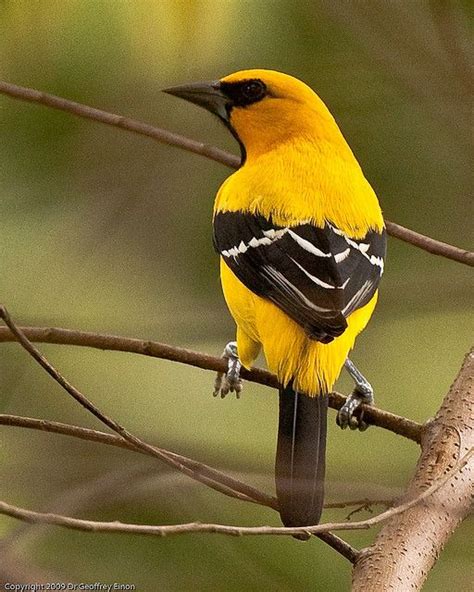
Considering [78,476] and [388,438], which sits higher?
[78,476]

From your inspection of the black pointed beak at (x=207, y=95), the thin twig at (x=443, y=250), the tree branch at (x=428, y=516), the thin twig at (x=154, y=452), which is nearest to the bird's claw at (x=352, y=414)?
the tree branch at (x=428, y=516)

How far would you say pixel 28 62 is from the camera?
179 cm

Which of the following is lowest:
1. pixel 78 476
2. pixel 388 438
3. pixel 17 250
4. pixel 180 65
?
pixel 388 438

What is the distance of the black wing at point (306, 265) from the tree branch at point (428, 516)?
0.84 ft

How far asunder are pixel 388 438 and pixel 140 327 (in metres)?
0.83

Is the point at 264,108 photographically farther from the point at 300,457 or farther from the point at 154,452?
the point at 154,452

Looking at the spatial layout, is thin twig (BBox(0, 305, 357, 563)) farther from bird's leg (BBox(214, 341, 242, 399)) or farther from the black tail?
bird's leg (BBox(214, 341, 242, 399))

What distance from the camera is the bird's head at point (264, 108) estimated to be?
7.25 ft

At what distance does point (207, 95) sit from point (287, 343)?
0.59 metres

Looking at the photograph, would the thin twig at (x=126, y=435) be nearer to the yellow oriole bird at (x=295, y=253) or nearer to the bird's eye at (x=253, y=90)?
the yellow oriole bird at (x=295, y=253)

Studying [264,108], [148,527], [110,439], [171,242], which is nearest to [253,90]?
[264,108]

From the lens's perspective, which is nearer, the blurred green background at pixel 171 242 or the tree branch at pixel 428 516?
the tree branch at pixel 428 516

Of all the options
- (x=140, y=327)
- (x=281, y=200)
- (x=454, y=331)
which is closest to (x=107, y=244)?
(x=140, y=327)

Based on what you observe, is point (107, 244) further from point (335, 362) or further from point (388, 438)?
point (388, 438)
